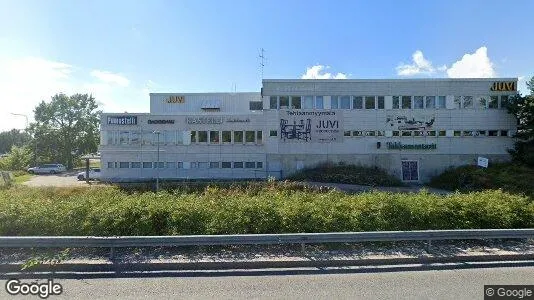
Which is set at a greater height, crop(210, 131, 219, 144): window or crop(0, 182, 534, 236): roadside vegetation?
crop(210, 131, 219, 144): window

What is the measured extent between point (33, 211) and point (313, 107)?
89.7ft

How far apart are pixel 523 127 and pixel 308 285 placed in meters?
33.5

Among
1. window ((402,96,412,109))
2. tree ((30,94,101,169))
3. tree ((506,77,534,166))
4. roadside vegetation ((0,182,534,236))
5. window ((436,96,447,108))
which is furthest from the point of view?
tree ((30,94,101,169))

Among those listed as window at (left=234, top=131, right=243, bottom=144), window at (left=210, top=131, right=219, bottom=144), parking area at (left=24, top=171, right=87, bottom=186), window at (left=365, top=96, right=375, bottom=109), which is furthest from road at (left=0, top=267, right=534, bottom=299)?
parking area at (left=24, top=171, right=87, bottom=186)

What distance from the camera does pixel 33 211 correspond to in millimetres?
8180

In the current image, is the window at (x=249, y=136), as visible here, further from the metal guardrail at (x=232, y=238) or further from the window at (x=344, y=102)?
the metal guardrail at (x=232, y=238)

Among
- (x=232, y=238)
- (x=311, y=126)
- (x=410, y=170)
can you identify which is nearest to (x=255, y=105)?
(x=311, y=126)

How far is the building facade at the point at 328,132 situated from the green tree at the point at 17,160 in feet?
111

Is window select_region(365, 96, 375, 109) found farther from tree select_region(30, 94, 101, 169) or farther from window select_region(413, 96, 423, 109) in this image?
tree select_region(30, 94, 101, 169)

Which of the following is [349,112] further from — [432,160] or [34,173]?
[34,173]

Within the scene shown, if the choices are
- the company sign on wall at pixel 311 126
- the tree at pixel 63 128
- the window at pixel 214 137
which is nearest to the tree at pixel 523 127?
the company sign on wall at pixel 311 126

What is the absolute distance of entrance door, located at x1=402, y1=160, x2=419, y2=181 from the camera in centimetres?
3269

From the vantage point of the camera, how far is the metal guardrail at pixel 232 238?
6855 mm

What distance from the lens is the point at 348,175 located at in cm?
3014
